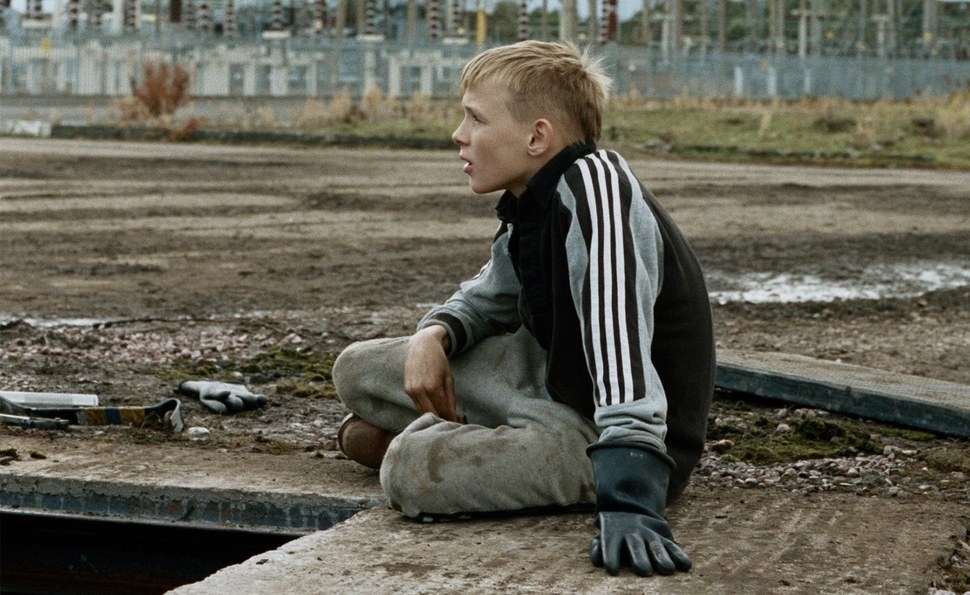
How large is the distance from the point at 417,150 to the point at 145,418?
18145 mm

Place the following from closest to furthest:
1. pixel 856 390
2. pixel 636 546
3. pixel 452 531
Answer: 1. pixel 636 546
2. pixel 452 531
3. pixel 856 390

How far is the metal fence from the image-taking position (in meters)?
43.3

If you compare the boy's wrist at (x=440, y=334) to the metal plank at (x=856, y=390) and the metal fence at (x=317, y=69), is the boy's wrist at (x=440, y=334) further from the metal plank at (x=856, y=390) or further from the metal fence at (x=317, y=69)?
the metal fence at (x=317, y=69)

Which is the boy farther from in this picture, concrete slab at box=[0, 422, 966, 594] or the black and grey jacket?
concrete slab at box=[0, 422, 966, 594]

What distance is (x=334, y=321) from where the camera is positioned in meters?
7.05

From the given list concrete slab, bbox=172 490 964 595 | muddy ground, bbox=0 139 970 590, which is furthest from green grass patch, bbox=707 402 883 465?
concrete slab, bbox=172 490 964 595

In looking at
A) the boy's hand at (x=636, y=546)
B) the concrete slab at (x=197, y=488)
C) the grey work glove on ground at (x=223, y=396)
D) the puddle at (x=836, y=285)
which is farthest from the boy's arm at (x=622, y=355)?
the puddle at (x=836, y=285)

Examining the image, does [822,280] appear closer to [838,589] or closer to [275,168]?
[838,589]

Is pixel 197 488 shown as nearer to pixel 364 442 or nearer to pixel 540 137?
pixel 364 442

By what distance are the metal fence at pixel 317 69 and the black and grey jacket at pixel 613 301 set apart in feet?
127

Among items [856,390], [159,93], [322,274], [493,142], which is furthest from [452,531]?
[159,93]

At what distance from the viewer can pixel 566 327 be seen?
134 inches

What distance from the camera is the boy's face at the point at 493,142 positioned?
3.49 metres

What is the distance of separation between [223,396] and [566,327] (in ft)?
6.04
